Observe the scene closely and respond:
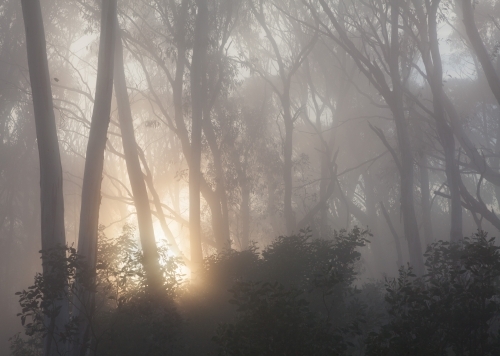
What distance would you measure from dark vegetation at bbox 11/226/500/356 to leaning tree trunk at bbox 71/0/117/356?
0.35 meters

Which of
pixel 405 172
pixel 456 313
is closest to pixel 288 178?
pixel 405 172

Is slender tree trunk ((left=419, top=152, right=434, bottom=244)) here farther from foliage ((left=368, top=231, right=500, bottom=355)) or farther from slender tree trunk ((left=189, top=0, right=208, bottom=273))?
foliage ((left=368, top=231, right=500, bottom=355))

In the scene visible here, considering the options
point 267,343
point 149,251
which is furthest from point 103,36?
point 267,343

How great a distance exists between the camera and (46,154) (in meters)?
7.67

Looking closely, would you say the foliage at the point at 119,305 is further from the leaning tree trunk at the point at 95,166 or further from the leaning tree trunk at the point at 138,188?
the leaning tree trunk at the point at 95,166

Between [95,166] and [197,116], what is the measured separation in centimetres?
493

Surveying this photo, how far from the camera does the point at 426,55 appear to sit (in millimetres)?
12297

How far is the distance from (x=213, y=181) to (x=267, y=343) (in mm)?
12109

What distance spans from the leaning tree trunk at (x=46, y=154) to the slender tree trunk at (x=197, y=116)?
4247 mm

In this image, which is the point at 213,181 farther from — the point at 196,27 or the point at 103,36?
the point at 103,36

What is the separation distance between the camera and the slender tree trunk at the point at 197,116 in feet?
39.4

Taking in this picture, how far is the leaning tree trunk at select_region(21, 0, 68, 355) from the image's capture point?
7125mm

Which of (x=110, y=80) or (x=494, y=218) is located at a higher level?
(x=110, y=80)

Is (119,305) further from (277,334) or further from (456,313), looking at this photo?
(456,313)
